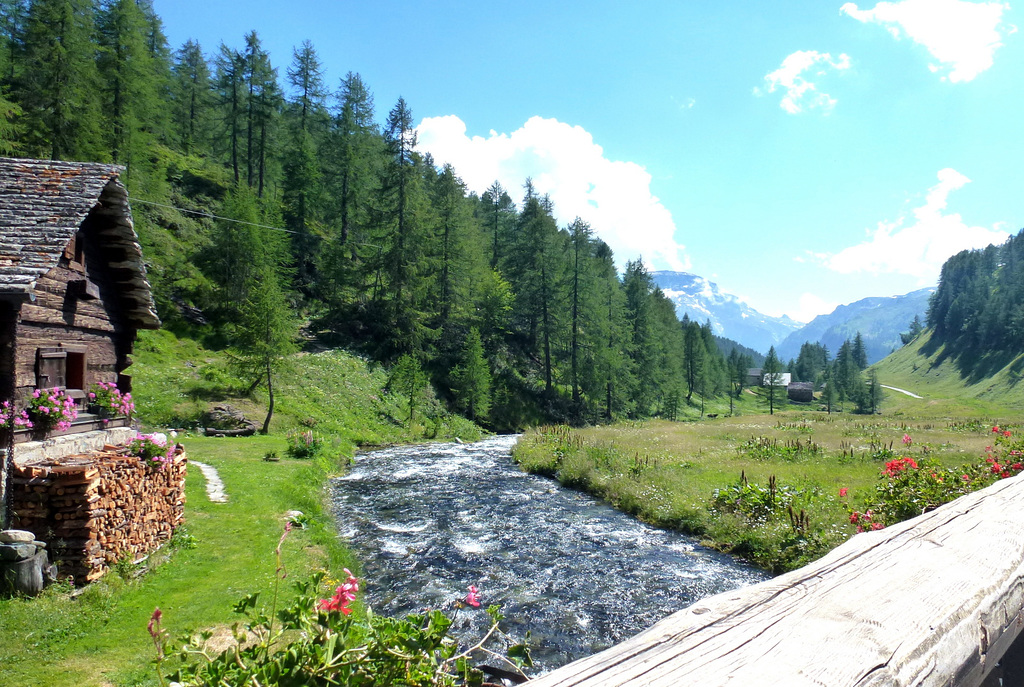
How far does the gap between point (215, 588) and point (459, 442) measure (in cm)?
2589

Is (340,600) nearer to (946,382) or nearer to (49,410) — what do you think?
(49,410)

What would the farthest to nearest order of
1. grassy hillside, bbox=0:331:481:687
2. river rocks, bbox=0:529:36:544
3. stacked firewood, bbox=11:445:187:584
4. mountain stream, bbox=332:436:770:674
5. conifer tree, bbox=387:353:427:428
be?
conifer tree, bbox=387:353:427:428 → mountain stream, bbox=332:436:770:674 → stacked firewood, bbox=11:445:187:584 → river rocks, bbox=0:529:36:544 → grassy hillside, bbox=0:331:481:687

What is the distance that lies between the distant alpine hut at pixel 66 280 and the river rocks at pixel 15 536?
285cm

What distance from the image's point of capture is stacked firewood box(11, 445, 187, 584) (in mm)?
9297

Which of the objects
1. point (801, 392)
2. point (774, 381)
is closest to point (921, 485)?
point (774, 381)

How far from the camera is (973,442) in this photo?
27141mm

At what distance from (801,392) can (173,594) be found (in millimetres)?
148552

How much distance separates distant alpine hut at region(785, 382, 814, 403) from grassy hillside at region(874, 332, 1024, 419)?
52.7 ft

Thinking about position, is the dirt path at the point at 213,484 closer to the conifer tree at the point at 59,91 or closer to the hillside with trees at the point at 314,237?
the hillside with trees at the point at 314,237

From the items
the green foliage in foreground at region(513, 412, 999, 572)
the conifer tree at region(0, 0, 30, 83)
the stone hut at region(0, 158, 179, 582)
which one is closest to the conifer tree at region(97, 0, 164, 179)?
the conifer tree at region(0, 0, 30, 83)

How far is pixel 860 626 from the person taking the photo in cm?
163

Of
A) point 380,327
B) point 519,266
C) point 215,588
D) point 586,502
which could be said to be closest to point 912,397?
point 519,266

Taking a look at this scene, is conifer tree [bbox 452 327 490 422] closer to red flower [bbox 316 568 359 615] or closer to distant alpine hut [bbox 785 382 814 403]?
red flower [bbox 316 568 359 615]

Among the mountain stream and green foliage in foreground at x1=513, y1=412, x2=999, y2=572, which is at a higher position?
green foliage in foreground at x1=513, y1=412, x2=999, y2=572
